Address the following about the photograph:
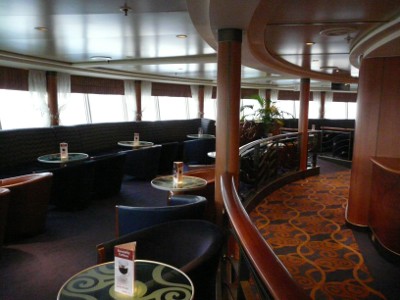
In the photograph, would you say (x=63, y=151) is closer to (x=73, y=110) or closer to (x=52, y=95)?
(x=52, y=95)

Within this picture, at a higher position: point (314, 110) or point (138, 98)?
point (138, 98)

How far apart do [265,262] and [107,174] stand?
4.49 m

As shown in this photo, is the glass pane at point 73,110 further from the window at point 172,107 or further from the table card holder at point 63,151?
the table card holder at point 63,151

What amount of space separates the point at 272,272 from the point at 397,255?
3372 millimetres

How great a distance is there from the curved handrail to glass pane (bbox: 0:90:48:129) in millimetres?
7570

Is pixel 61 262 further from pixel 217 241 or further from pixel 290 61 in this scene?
pixel 290 61

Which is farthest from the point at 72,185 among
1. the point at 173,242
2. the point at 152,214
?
the point at 173,242

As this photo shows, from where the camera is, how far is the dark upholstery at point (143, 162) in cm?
636

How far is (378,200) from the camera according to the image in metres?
4.12

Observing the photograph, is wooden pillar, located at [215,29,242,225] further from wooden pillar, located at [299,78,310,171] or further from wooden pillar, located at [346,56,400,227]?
wooden pillar, located at [299,78,310,171]

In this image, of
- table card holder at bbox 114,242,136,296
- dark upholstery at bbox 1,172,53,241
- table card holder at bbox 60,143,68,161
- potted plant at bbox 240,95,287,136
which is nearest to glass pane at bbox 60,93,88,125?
table card holder at bbox 60,143,68,161

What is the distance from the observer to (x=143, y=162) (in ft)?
21.1

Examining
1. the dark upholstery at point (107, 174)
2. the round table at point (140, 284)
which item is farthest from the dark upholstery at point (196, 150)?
the round table at point (140, 284)

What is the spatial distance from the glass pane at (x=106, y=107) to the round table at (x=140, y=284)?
862 centimetres
